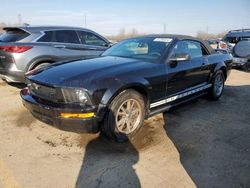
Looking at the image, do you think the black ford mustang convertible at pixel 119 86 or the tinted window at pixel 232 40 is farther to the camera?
the tinted window at pixel 232 40

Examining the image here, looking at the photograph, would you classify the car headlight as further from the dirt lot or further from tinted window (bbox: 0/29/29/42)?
tinted window (bbox: 0/29/29/42)

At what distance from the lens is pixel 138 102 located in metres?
4.05

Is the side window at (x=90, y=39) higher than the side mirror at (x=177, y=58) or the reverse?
higher

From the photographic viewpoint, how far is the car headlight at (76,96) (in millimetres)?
3439

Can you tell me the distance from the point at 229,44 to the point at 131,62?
11.0 m

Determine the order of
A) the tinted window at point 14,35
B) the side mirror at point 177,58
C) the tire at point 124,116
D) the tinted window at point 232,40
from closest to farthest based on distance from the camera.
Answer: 1. the tire at point 124,116
2. the side mirror at point 177,58
3. the tinted window at point 14,35
4. the tinted window at point 232,40

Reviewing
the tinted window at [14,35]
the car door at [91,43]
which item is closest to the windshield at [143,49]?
the car door at [91,43]

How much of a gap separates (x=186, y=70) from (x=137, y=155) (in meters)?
2.07

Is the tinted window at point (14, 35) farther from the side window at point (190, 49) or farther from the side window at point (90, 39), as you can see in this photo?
the side window at point (190, 49)

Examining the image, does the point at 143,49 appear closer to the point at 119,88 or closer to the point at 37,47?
the point at 119,88

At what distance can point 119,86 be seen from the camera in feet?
12.1

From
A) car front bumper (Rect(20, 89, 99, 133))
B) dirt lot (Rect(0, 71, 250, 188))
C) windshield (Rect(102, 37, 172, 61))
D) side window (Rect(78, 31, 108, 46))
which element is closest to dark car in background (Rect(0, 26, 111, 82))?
side window (Rect(78, 31, 108, 46))

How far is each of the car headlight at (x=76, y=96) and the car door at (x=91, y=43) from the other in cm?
402

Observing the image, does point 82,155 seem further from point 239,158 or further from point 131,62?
point 239,158
